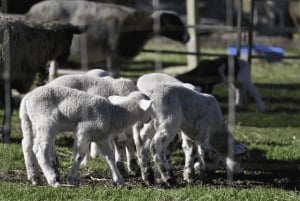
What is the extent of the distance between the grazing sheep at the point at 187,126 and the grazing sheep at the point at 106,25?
245 inches

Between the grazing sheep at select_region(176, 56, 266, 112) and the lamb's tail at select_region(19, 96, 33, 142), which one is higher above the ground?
the lamb's tail at select_region(19, 96, 33, 142)

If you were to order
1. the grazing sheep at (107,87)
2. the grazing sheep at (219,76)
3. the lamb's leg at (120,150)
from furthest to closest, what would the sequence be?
the grazing sheep at (219,76), the lamb's leg at (120,150), the grazing sheep at (107,87)

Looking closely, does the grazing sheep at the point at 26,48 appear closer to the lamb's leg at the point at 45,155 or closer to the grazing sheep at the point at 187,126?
the grazing sheep at the point at 187,126

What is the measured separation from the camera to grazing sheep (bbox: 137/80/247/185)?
24.7 feet

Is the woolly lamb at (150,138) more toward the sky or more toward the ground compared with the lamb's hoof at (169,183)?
more toward the sky

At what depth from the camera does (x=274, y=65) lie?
1845cm

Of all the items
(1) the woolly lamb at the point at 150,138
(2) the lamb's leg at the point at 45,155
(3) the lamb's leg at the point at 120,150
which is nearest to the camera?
(2) the lamb's leg at the point at 45,155

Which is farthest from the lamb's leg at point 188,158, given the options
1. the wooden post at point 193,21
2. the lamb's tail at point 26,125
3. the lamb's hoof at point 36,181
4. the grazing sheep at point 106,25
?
the wooden post at point 193,21

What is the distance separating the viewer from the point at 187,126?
7922 millimetres

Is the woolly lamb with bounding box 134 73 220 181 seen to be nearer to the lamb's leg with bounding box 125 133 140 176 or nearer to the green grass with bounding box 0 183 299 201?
the lamb's leg with bounding box 125 133 140 176

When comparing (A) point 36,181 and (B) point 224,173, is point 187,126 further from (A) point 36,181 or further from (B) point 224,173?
(A) point 36,181

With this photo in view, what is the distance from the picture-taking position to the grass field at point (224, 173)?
Result: 6520 mm

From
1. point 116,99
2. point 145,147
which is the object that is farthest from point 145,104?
point 145,147

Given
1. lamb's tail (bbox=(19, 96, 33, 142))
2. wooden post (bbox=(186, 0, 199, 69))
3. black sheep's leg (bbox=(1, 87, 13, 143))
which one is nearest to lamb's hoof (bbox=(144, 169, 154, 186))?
Result: lamb's tail (bbox=(19, 96, 33, 142))
